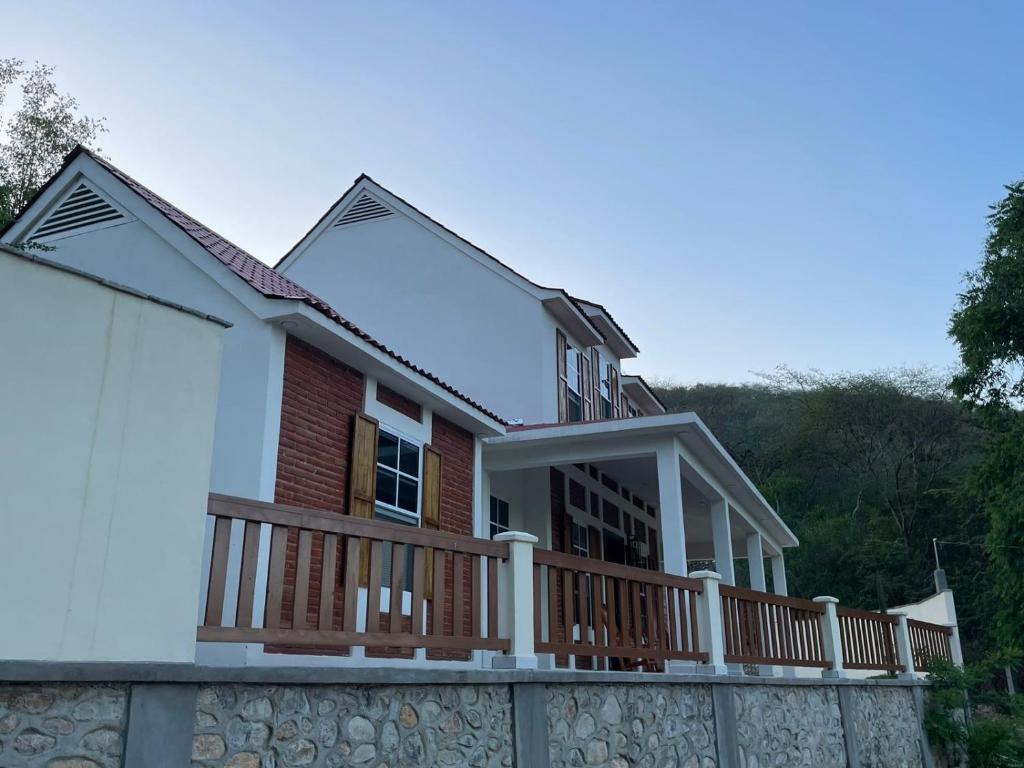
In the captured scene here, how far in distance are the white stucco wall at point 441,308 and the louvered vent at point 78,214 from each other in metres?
6.39

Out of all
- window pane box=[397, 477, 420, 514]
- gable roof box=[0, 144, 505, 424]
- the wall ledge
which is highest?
gable roof box=[0, 144, 505, 424]

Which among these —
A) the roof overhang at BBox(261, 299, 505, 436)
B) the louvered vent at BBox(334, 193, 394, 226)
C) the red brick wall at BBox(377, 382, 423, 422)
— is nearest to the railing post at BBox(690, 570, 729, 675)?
the roof overhang at BBox(261, 299, 505, 436)

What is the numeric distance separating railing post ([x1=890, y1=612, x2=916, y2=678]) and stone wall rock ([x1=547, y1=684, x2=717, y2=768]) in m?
6.43

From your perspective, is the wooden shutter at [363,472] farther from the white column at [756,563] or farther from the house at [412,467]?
the white column at [756,563]

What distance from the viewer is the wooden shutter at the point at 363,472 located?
860 cm

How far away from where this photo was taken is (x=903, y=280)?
23.3m

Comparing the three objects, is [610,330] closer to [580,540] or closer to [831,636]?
[580,540]

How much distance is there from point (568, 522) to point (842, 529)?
27336 millimetres

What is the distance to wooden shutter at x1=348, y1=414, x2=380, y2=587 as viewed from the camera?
8.60 meters

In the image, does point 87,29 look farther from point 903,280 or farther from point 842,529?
point 842,529

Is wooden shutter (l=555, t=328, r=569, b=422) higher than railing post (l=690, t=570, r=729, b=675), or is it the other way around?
wooden shutter (l=555, t=328, r=569, b=422)

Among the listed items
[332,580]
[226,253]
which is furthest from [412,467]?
[332,580]

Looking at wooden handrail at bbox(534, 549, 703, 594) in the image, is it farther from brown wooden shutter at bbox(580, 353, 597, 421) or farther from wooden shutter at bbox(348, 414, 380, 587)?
brown wooden shutter at bbox(580, 353, 597, 421)

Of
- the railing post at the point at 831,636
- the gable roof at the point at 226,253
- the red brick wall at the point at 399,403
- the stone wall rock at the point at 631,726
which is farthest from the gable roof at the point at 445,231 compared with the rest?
the stone wall rock at the point at 631,726
